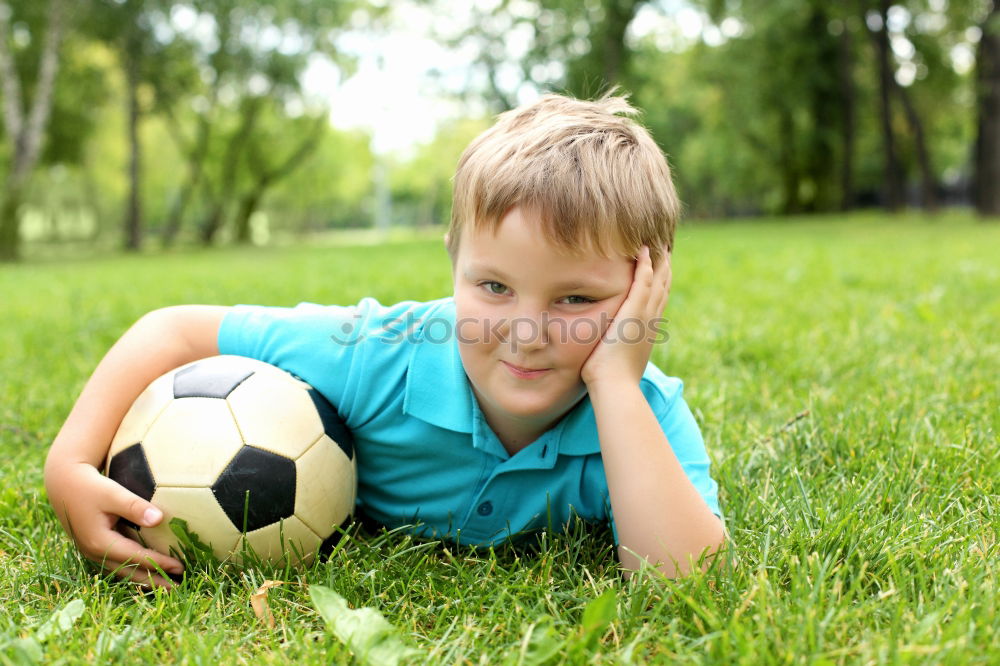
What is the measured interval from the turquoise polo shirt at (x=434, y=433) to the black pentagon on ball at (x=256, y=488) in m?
0.29

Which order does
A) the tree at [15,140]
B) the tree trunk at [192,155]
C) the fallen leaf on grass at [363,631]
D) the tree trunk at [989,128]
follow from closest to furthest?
the fallen leaf on grass at [363,631]
the tree trunk at [989,128]
the tree at [15,140]
the tree trunk at [192,155]

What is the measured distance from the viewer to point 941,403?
9.97 feet

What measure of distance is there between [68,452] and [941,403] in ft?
9.66

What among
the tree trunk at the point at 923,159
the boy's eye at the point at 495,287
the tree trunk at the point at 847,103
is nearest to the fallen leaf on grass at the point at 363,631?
the boy's eye at the point at 495,287

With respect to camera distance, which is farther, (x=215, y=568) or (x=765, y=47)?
(x=765, y=47)

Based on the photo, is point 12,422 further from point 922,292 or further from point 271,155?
point 271,155

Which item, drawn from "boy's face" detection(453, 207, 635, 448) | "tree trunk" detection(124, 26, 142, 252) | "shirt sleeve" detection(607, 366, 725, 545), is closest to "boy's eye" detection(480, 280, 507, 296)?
"boy's face" detection(453, 207, 635, 448)

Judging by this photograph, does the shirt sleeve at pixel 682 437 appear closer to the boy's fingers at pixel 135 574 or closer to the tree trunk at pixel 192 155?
the boy's fingers at pixel 135 574

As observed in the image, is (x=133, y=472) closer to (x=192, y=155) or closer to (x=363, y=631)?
(x=363, y=631)

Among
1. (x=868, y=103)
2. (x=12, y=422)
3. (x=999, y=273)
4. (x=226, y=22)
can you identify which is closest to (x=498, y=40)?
(x=226, y=22)

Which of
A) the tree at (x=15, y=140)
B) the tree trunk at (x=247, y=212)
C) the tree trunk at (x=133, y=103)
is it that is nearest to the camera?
the tree at (x=15, y=140)

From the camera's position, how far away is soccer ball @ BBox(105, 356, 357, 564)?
1.92 m

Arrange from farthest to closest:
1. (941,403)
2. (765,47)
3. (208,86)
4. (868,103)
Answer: (868,103), (208,86), (765,47), (941,403)

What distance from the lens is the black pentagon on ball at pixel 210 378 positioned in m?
2.05
